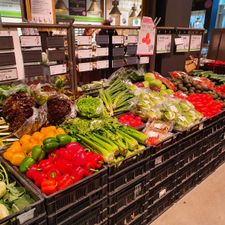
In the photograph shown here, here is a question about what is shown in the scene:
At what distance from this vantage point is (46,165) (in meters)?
1.51

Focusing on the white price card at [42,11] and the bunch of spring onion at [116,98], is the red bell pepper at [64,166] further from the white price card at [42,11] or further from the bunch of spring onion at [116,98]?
the white price card at [42,11]

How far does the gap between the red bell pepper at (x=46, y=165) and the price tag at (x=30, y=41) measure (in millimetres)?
1125

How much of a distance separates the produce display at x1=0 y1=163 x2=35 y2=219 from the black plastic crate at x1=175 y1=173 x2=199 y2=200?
1.69 metres

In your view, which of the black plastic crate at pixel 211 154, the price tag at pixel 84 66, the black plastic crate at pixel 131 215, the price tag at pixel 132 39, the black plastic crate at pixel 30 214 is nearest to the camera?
the black plastic crate at pixel 30 214

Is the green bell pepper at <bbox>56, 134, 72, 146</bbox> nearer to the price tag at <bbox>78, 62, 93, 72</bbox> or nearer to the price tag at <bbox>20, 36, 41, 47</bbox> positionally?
the price tag at <bbox>20, 36, 41, 47</bbox>

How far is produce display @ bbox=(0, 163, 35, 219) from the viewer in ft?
4.25

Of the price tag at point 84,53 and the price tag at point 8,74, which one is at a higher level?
the price tag at point 84,53

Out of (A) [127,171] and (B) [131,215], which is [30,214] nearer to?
(A) [127,171]

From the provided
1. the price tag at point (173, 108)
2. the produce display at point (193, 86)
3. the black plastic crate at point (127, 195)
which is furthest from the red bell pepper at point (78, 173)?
the produce display at point (193, 86)

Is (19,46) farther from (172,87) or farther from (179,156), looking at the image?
(172,87)

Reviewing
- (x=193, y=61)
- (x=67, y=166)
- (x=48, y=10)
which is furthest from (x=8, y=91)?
(x=193, y=61)

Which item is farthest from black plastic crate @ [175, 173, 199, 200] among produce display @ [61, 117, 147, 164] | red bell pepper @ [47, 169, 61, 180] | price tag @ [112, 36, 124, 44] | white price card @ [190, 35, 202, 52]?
white price card @ [190, 35, 202, 52]

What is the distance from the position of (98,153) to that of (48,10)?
11.6ft

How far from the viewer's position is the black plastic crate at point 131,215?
1855 mm
